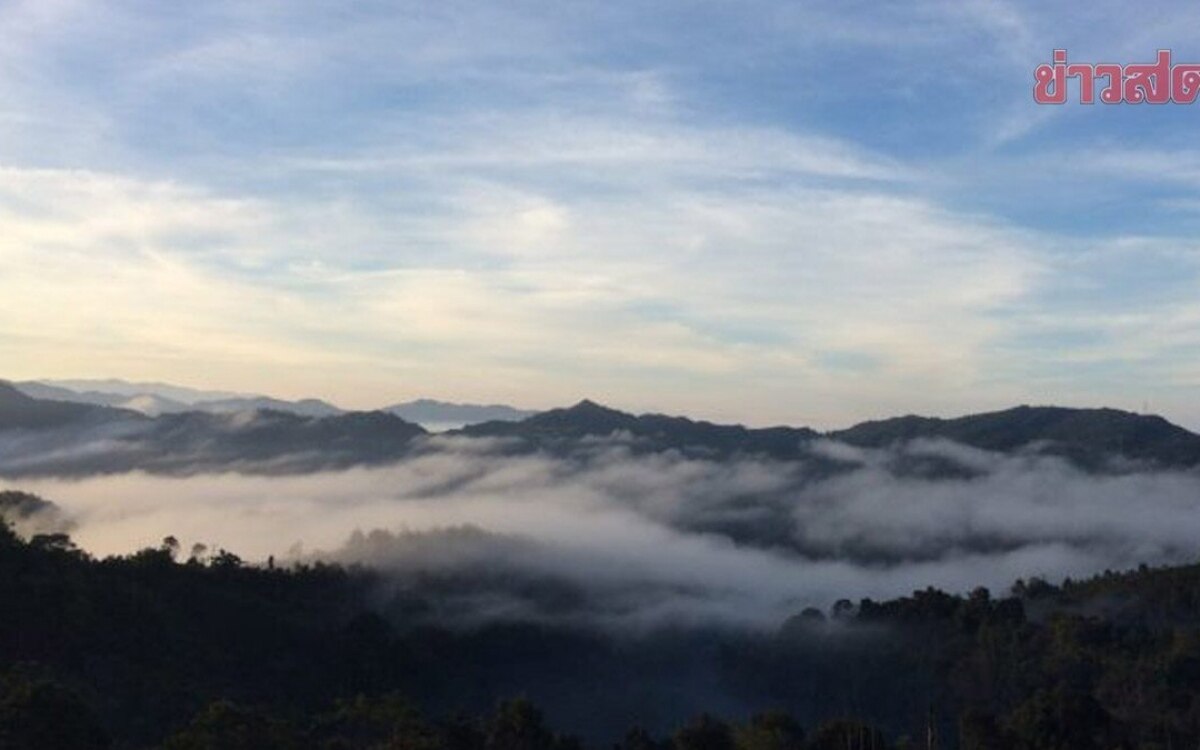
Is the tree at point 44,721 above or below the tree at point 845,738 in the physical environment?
above

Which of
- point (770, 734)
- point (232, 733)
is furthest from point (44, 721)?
point (770, 734)

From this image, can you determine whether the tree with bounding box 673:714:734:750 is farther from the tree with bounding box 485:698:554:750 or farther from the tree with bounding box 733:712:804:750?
the tree with bounding box 485:698:554:750

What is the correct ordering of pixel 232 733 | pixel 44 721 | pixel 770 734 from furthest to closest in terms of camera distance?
pixel 770 734 < pixel 232 733 < pixel 44 721

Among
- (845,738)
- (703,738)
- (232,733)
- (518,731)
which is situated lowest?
(703,738)

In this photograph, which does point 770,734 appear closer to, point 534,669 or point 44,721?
point 44,721

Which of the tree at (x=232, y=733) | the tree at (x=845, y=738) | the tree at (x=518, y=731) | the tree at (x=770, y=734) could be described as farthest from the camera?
the tree at (x=845, y=738)

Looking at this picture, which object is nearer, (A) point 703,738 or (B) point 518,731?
(B) point 518,731

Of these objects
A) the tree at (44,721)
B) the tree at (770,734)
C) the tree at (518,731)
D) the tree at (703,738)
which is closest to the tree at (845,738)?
the tree at (770,734)

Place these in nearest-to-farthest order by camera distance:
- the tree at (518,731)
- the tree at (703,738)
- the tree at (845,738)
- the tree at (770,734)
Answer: the tree at (518,731), the tree at (770,734), the tree at (845,738), the tree at (703,738)

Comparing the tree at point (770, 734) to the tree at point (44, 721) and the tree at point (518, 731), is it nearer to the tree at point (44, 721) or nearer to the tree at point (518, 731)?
the tree at point (518, 731)

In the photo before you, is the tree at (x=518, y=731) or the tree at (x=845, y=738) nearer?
the tree at (x=518, y=731)

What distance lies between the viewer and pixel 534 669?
128 meters

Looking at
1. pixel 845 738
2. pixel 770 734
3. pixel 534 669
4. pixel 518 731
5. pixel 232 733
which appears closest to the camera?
pixel 232 733

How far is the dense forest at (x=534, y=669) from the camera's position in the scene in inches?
2131
